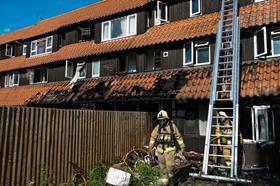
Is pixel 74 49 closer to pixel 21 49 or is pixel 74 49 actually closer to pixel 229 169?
pixel 21 49

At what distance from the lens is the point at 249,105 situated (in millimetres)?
12812

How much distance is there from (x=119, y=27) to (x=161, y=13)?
10.1 ft

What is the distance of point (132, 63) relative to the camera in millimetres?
17922

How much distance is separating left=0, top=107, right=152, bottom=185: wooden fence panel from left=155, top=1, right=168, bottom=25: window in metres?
7.94

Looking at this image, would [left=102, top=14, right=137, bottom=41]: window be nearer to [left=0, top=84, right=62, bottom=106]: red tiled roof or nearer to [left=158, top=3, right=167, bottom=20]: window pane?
[left=158, top=3, right=167, bottom=20]: window pane

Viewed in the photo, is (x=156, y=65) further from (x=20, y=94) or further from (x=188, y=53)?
(x=20, y=94)

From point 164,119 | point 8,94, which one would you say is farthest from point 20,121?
point 8,94

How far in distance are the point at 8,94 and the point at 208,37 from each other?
17198 mm

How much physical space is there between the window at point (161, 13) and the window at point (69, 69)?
6.80 m

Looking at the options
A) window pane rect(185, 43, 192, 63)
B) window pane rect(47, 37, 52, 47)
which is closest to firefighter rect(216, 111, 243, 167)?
window pane rect(185, 43, 192, 63)

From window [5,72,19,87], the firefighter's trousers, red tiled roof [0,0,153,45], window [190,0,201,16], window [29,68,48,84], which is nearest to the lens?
the firefighter's trousers

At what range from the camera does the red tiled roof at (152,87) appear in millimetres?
11844

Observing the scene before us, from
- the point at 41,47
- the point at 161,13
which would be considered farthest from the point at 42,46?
the point at 161,13

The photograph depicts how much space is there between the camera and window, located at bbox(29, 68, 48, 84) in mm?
23109
